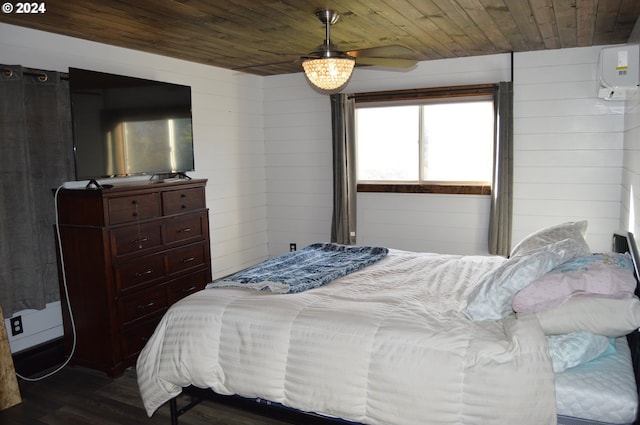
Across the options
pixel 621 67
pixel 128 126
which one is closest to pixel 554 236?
pixel 621 67

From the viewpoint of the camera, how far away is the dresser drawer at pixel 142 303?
11.8ft

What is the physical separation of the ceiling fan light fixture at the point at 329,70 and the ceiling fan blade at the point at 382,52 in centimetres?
6

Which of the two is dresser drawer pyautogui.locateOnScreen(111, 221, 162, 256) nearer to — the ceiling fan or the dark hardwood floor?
the dark hardwood floor

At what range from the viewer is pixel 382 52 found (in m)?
3.06

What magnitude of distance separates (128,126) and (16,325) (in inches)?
65.8

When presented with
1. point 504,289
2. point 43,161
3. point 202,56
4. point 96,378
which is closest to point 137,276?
point 96,378

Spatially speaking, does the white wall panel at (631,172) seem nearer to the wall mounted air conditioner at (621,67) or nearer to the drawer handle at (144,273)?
the wall mounted air conditioner at (621,67)

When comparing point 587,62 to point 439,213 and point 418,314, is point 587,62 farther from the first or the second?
point 418,314

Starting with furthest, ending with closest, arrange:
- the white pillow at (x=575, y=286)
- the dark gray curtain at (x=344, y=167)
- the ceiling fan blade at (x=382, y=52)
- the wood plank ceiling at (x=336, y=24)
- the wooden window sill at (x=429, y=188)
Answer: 1. the dark gray curtain at (x=344, y=167)
2. the wooden window sill at (x=429, y=188)
3. the wood plank ceiling at (x=336, y=24)
4. the ceiling fan blade at (x=382, y=52)
5. the white pillow at (x=575, y=286)

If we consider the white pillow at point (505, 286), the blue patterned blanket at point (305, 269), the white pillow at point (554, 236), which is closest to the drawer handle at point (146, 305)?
the blue patterned blanket at point (305, 269)

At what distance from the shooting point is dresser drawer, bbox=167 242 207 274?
402cm

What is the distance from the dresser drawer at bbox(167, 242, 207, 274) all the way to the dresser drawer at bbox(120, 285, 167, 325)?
21cm

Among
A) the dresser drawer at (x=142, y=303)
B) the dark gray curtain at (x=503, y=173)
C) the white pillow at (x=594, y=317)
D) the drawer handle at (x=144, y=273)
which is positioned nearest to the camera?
the white pillow at (x=594, y=317)

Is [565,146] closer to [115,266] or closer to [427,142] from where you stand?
[427,142]
